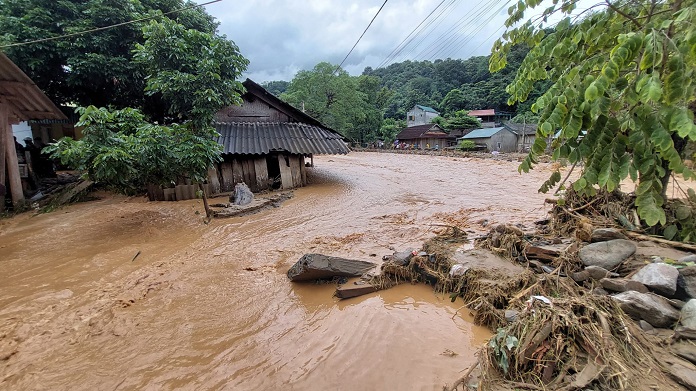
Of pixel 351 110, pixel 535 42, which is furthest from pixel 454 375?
pixel 351 110

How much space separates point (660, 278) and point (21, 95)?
15.1 m

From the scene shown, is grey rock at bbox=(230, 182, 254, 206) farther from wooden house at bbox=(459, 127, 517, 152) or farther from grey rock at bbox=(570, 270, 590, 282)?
wooden house at bbox=(459, 127, 517, 152)

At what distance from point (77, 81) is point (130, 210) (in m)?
6.89

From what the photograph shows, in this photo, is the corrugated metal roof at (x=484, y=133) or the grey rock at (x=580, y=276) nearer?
the grey rock at (x=580, y=276)

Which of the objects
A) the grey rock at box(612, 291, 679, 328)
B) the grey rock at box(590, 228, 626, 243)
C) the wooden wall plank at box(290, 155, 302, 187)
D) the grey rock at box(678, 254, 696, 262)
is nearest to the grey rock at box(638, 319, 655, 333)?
the grey rock at box(612, 291, 679, 328)

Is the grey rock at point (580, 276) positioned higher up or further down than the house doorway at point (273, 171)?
further down

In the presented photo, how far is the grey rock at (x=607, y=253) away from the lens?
3180mm

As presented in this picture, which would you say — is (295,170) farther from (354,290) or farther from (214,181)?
(354,290)

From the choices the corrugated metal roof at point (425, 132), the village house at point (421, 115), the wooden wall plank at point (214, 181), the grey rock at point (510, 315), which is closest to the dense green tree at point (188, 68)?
the wooden wall plank at point (214, 181)

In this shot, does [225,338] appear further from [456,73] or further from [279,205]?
[456,73]

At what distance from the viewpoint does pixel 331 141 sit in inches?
516

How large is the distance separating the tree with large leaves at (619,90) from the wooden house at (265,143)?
957 cm

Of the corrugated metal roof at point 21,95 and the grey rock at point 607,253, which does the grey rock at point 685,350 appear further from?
the corrugated metal roof at point 21,95

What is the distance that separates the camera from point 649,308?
235 cm
